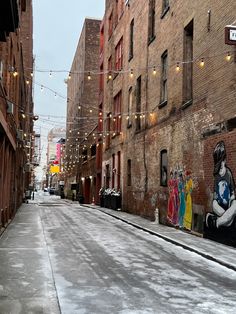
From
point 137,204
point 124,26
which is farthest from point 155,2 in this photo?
point 137,204

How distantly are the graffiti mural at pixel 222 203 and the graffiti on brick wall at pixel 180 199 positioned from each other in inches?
74.7

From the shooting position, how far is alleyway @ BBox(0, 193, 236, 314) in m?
6.55

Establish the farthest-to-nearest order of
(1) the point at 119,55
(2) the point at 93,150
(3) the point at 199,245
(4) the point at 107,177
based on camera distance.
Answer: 1. (2) the point at 93,150
2. (4) the point at 107,177
3. (1) the point at 119,55
4. (3) the point at 199,245

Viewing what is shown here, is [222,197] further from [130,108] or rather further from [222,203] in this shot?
[130,108]

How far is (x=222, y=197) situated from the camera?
43.3 ft

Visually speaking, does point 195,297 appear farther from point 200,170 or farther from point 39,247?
point 200,170

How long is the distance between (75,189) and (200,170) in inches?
1647

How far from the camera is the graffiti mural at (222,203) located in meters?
12.6

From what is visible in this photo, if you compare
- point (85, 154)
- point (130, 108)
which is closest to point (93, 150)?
point (85, 154)

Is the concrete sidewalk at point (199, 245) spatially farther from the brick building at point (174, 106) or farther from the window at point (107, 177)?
the window at point (107, 177)

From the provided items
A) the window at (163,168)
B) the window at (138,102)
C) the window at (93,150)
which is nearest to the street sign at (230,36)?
the window at (163,168)

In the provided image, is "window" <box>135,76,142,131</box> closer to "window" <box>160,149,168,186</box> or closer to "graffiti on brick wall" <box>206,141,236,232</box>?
"window" <box>160,149,168,186</box>

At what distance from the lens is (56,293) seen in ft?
23.5

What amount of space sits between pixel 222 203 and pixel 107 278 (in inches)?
225
